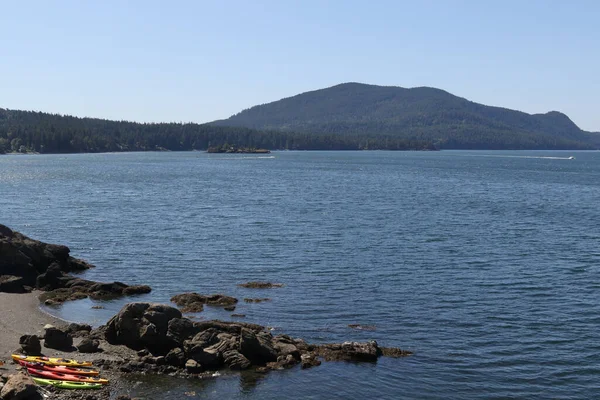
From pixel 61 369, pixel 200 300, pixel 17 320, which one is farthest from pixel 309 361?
pixel 17 320

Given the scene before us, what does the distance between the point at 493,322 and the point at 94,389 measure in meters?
18.8

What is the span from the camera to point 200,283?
130 ft

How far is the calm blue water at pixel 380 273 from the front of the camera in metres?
25.4

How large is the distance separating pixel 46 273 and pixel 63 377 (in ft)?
54.9

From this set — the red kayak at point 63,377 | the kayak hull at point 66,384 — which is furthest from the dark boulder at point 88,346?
the kayak hull at point 66,384

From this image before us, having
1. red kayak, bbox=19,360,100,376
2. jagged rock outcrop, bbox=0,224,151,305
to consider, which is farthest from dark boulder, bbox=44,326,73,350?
jagged rock outcrop, bbox=0,224,151,305

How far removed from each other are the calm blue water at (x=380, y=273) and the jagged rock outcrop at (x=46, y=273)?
1.66m

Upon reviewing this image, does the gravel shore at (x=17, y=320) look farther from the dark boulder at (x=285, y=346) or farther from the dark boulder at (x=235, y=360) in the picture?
the dark boulder at (x=285, y=346)

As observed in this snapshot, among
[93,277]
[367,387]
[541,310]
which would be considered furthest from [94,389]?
[541,310]

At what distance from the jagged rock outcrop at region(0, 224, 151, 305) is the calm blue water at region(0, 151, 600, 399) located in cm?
166

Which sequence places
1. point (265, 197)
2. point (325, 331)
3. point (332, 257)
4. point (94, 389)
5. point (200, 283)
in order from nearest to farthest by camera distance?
1. point (94, 389)
2. point (325, 331)
3. point (200, 283)
4. point (332, 257)
5. point (265, 197)

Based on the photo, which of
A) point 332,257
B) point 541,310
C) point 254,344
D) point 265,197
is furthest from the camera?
point 265,197

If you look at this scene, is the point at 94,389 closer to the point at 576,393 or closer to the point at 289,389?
the point at 289,389

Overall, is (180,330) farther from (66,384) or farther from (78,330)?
(66,384)
